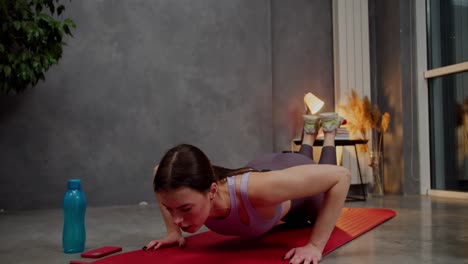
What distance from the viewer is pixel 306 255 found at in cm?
167

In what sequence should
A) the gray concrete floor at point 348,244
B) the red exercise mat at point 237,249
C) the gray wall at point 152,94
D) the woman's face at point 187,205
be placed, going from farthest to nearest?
the gray wall at point 152,94, the gray concrete floor at point 348,244, the red exercise mat at point 237,249, the woman's face at point 187,205

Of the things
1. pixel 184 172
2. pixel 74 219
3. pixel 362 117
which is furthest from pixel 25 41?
pixel 362 117

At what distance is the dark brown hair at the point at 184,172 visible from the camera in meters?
1.45

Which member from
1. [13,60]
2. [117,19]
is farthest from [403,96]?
[13,60]

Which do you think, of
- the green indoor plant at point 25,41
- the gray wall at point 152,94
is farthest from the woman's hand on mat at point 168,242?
the gray wall at point 152,94

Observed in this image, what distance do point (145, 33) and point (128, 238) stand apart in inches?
80.9

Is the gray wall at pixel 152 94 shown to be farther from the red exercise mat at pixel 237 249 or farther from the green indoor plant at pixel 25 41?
the red exercise mat at pixel 237 249

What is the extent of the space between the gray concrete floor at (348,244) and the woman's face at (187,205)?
1.63ft

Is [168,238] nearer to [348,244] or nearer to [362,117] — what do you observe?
[348,244]

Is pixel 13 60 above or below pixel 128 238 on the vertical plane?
Result: above

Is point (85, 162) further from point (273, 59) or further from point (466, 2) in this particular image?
point (466, 2)

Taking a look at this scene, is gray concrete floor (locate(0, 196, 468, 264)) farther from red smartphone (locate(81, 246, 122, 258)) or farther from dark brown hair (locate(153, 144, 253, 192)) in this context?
dark brown hair (locate(153, 144, 253, 192))

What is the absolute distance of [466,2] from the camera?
3.99 meters

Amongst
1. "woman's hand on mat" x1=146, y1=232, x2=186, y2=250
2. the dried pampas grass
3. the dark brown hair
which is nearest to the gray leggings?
"woman's hand on mat" x1=146, y1=232, x2=186, y2=250
